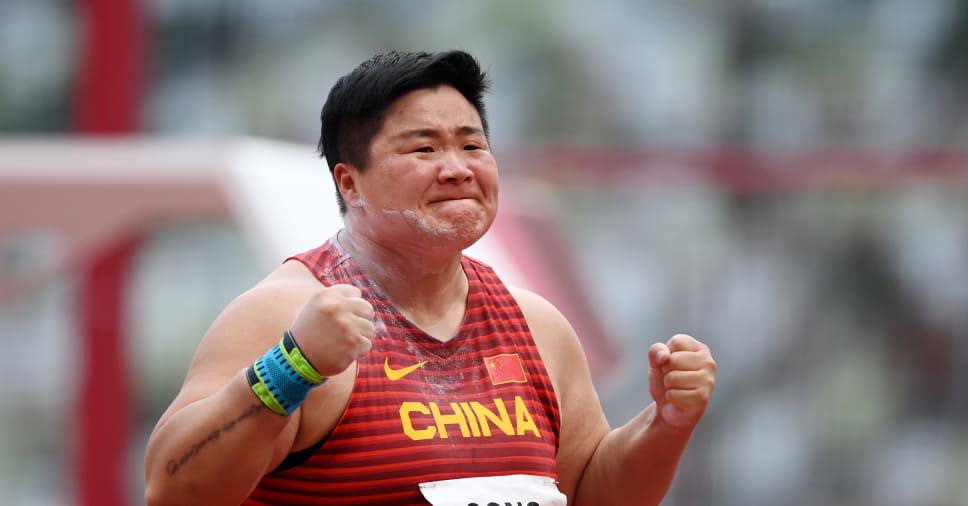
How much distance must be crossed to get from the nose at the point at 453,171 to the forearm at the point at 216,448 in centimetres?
37

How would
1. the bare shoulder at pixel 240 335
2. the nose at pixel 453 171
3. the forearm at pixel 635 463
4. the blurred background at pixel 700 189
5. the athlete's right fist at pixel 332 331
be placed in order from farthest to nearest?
1. the blurred background at pixel 700 189
2. the forearm at pixel 635 463
3. the nose at pixel 453 171
4. the bare shoulder at pixel 240 335
5. the athlete's right fist at pixel 332 331

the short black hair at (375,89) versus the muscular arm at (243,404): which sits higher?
the short black hair at (375,89)

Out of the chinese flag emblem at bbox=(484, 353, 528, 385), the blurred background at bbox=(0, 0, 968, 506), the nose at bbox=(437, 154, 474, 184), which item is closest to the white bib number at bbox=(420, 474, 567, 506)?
the chinese flag emblem at bbox=(484, 353, 528, 385)

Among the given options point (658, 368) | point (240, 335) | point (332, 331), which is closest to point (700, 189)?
point (658, 368)

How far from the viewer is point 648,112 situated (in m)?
7.14

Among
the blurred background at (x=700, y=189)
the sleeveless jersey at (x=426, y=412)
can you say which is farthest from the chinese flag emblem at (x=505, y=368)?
the blurred background at (x=700, y=189)

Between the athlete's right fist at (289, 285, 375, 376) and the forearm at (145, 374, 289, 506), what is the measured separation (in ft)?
0.27

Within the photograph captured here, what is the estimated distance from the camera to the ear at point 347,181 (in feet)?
6.35

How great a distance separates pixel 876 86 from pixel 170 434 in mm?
5973

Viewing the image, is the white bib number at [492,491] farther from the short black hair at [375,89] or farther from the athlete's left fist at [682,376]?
the short black hair at [375,89]

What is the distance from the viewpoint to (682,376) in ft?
6.27

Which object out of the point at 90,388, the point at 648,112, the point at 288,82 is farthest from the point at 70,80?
the point at 648,112

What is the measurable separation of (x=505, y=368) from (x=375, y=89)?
390mm

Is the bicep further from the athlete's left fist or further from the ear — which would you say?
the ear
